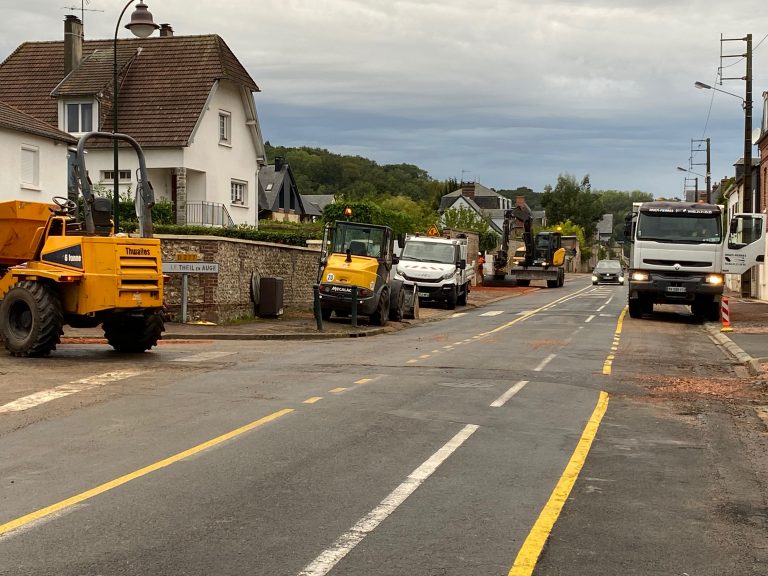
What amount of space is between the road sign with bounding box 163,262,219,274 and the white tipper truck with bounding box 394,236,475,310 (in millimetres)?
12609

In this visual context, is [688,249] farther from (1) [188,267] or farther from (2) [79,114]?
(2) [79,114]

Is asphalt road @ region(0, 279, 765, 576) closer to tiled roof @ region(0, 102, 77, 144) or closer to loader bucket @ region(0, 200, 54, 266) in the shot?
loader bucket @ region(0, 200, 54, 266)

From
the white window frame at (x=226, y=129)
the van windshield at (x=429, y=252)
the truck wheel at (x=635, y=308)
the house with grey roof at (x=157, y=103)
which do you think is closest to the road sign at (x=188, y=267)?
the truck wheel at (x=635, y=308)

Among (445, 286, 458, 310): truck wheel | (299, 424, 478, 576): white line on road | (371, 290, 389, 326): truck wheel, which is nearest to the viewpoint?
(299, 424, 478, 576): white line on road

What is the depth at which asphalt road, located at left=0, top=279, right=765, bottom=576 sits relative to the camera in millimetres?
6066

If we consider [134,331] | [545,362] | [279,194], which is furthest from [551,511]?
[279,194]

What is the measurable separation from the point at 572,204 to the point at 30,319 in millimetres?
136526

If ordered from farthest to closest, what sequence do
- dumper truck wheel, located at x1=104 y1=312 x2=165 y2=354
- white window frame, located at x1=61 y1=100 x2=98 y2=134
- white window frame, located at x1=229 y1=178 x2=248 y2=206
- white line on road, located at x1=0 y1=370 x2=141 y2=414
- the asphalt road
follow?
white window frame, located at x1=229 y1=178 x2=248 y2=206, white window frame, located at x1=61 y1=100 x2=98 y2=134, dumper truck wheel, located at x1=104 y1=312 x2=165 y2=354, white line on road, located at x1=0 y1=370 x2=141 y2=414, the asphalt road

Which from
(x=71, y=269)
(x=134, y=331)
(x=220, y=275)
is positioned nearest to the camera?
(x=71, y=269)

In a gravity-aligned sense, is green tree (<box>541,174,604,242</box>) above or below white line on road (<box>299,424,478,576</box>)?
above

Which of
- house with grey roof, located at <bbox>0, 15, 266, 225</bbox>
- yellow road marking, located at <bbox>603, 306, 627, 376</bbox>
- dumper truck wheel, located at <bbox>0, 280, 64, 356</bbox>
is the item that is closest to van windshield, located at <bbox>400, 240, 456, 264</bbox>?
yellow road marking, located at <bbox>603, 306, 627, 376</bbox>

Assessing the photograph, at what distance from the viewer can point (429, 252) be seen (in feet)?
124

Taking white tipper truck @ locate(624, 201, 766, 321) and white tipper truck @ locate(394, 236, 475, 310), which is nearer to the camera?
white tipper truck @ locate(624, 201, 766, 321)

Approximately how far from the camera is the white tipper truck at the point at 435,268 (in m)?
36.7
